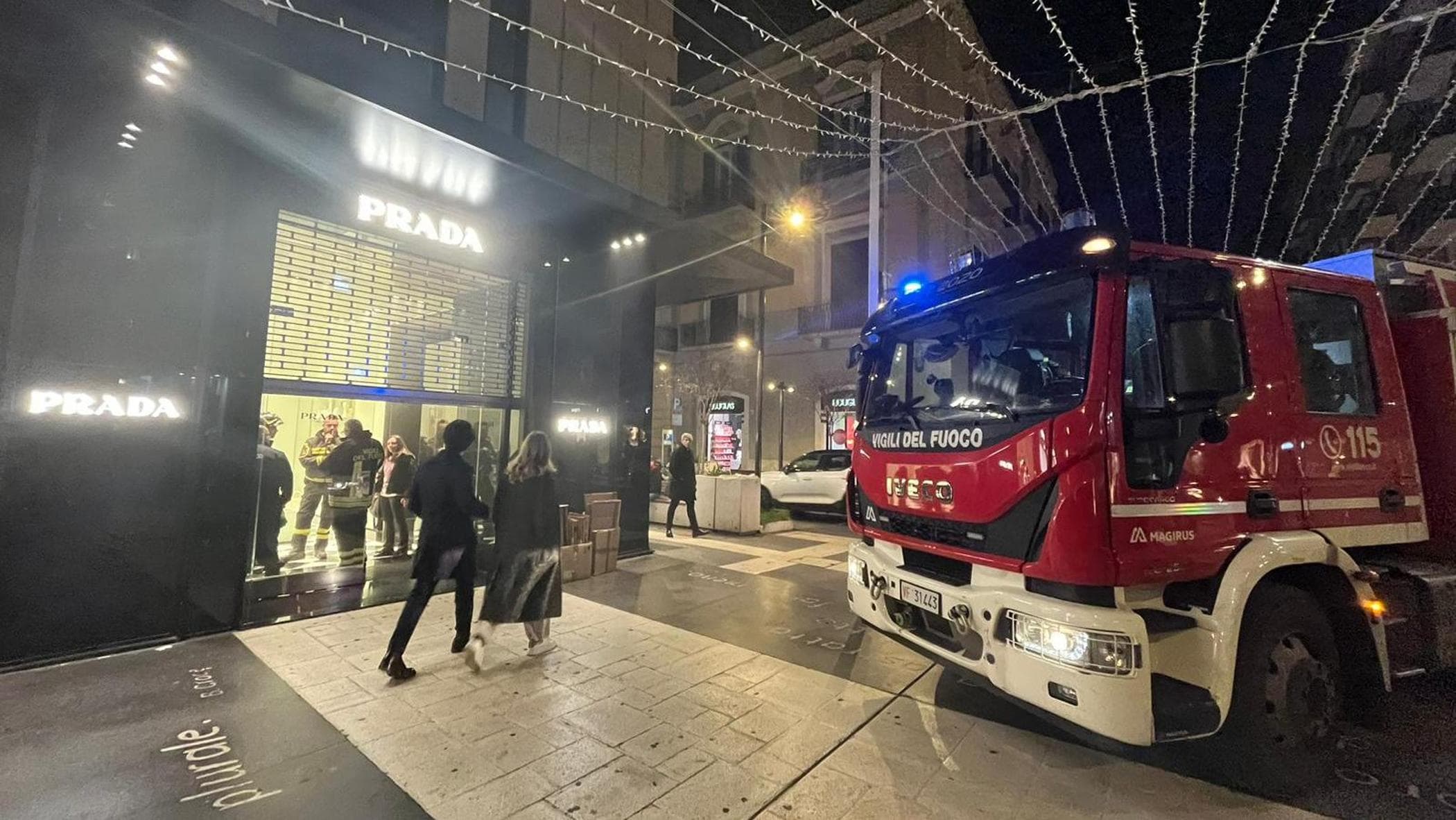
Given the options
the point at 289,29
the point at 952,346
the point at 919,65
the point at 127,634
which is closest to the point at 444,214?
the point at 289,29

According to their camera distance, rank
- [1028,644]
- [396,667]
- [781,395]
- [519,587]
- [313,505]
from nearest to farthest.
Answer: [1028,644] < [396,667] < [519,587] < [313,505] < [781,395]

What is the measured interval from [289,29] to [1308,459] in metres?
8.16

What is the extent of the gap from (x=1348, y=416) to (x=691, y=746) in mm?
4147

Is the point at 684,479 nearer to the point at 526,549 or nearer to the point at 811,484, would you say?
the point at 811,484

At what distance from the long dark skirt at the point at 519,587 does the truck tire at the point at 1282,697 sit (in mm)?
4229

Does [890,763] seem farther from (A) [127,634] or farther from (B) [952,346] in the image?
(A) [127,634]

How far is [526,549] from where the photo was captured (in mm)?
4500

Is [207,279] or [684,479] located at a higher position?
[207,279]

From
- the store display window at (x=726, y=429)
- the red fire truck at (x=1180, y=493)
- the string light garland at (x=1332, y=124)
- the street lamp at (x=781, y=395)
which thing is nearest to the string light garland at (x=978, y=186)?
the string light garland at (x=1332, y=124)

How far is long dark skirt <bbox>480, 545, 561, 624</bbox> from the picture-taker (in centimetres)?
443

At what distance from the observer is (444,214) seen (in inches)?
261

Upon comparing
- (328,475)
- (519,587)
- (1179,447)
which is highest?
(1179,447)

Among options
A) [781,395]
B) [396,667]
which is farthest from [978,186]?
[396,667]

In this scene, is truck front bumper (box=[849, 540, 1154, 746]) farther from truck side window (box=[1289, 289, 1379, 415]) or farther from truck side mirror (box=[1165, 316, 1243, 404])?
truck side window (box=[1289, 289, 1379, 415])
